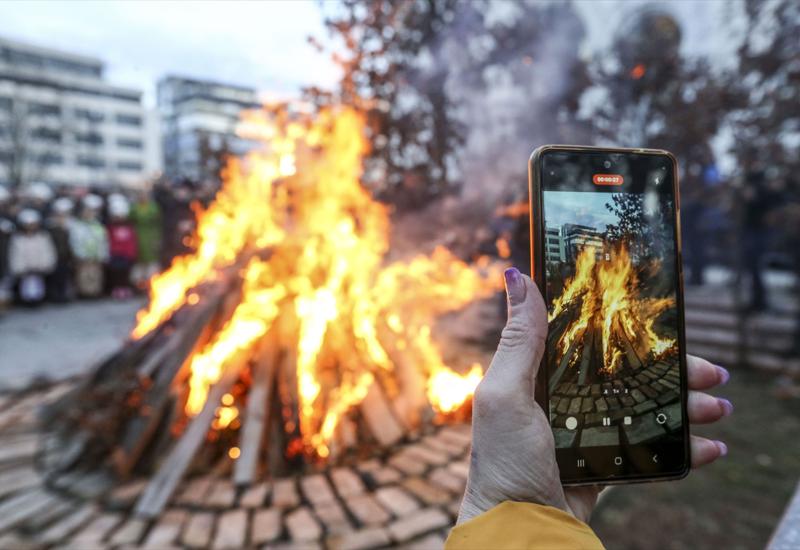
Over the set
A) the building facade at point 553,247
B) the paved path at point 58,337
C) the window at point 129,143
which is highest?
the window at point 129,143

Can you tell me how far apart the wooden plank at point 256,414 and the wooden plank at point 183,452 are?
5.7 inches

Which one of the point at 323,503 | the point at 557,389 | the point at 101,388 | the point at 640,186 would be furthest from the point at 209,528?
the point at 640,186

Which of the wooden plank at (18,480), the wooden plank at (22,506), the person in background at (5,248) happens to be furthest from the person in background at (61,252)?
the wooden plank at (22,506)

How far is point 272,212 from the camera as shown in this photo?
491cm

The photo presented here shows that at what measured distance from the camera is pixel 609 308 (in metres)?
1.26

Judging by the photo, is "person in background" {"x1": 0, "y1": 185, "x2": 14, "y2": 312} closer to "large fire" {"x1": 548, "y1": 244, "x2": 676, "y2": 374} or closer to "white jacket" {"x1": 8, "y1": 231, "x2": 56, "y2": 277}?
"white jacket" {"x1": 8, "y1": 231, "x2": 56, "y2": 277}

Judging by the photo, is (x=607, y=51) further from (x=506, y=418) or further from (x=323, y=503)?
(x=506, y=418)

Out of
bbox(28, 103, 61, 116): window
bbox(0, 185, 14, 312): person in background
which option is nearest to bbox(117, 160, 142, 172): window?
bbox(28, 103, 61, 116): window

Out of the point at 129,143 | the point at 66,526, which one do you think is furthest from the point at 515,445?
the point at 129,143

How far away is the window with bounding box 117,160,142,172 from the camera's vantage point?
7256 cm

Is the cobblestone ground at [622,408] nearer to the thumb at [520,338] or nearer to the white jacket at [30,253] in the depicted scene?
the thumb at [520,338]

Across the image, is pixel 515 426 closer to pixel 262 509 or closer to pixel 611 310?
pixel 611 310

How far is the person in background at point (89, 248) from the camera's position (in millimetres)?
10758

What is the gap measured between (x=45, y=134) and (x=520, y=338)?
1224 inches
